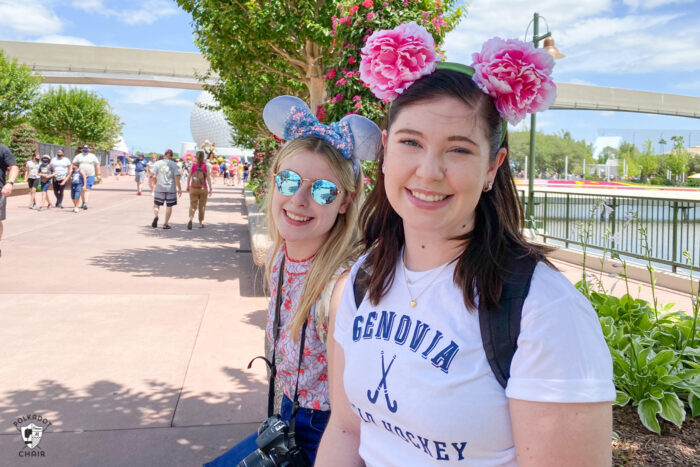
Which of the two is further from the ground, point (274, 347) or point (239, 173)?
point (239, 173)

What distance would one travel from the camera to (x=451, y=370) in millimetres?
1259

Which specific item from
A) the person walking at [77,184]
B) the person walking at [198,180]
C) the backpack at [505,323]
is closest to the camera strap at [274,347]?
the backpack at [505,323]

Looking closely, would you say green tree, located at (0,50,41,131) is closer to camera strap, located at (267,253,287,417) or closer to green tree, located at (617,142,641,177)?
camera strap, located at (267,253,287,417)

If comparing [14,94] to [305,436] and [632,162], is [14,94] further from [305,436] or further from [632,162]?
[632,162]

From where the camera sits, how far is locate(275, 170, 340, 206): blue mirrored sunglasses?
222 centimetres

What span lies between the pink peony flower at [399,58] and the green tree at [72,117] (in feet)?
146

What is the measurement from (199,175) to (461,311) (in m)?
12.9

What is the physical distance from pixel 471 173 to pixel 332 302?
30.7 inches

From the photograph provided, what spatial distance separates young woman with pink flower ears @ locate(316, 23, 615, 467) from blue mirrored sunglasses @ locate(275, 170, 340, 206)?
24.5 inches

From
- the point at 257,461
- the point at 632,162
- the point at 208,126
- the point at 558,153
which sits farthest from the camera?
the point at 558,153

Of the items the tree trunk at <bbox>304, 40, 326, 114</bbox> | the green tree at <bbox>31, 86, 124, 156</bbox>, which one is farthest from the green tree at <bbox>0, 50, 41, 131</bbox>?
the tree trunk at <bbox>304, 40, 326, 114</bbox>

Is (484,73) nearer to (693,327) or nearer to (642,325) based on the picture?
(693,327)

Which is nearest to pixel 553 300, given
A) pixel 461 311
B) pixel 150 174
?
pixel 461 311

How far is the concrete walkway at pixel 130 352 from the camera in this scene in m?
3.49
